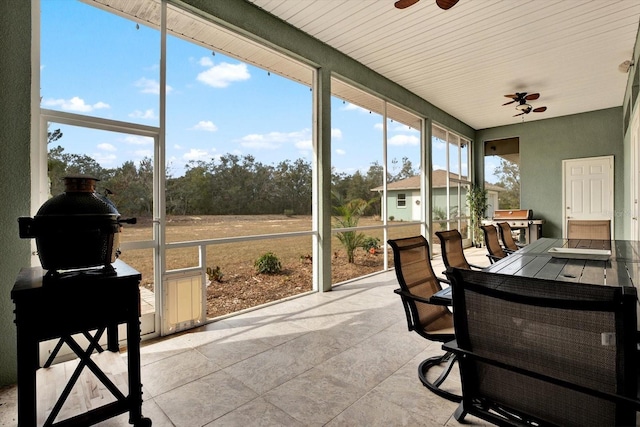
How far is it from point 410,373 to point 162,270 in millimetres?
2242

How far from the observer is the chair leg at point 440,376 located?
6.46 feet

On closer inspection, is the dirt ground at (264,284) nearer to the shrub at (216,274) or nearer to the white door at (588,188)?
the shrub at (216,274)

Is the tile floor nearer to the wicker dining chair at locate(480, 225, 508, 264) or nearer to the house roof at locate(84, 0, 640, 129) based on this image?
the wicker dining chair at locate(480, 225, 508, 264)

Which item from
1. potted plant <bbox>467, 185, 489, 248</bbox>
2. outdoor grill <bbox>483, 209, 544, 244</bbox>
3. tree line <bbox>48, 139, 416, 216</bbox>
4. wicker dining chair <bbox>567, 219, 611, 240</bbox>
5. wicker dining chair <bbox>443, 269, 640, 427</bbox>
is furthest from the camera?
potted plant <bbox>467, 185, 489, 248</bbox>

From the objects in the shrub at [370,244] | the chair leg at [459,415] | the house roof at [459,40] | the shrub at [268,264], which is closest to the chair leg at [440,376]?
the chair leg at [459,415]

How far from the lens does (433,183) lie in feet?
24.6

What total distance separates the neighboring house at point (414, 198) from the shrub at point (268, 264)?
2146 millimetres

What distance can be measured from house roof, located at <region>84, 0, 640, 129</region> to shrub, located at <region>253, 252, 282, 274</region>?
2560mm

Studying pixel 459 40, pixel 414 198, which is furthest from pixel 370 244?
pixel 459 40

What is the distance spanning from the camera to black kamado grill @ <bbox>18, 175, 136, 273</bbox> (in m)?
1.60

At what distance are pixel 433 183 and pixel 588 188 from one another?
3.70m

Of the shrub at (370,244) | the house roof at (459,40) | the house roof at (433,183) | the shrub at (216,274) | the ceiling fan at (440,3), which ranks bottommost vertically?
the shrub at (216,274)

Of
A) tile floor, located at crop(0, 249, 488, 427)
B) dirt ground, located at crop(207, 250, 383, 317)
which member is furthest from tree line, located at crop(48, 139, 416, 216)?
tile floor, located at crop(0, 249, 488, 427)

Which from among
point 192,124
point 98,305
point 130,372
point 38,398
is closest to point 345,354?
point 130,372
